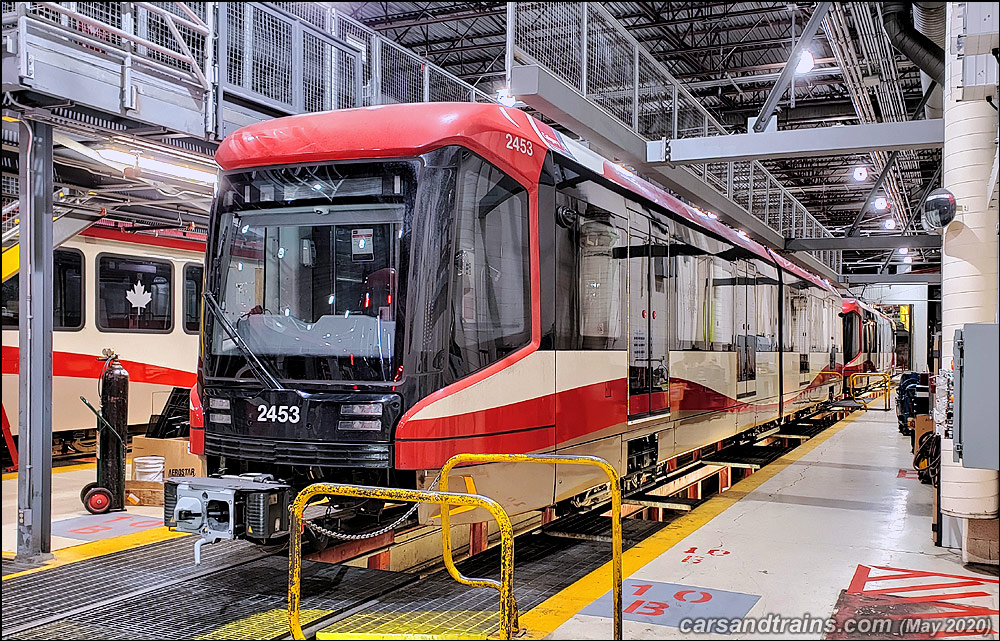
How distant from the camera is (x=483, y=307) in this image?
228 inches

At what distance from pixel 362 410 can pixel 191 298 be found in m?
9.43

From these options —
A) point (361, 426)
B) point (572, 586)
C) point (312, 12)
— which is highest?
point (312, 12)

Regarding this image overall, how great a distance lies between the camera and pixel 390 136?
18.6 ft

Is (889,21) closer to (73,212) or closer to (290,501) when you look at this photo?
(290,501)

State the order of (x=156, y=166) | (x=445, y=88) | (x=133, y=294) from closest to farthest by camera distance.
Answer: (x=156, y=166) < (x=445, y=88) < (x=133, y=294)

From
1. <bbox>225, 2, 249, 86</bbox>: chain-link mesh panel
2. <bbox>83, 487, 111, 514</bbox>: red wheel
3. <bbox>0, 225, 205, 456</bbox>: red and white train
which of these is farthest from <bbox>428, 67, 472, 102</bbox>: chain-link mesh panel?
<bbox>83, 487, 111, 514</bbox>: red wheel

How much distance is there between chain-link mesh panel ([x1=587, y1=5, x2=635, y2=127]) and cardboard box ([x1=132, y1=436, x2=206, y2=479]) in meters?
5.29

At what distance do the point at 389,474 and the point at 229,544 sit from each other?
90.7 inches

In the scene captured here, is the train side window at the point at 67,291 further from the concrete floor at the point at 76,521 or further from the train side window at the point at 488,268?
the train side window at the point at 488,268

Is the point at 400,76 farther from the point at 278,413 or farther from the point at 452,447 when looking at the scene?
the point at 452,447

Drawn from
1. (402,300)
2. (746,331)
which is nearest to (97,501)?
(402,300)

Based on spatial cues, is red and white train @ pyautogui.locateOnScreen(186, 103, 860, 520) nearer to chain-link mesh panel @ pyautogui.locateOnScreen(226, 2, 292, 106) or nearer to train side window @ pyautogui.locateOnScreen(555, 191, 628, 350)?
train side window @ pyautogui.locateOnScreen(555, 191, 628, 350)

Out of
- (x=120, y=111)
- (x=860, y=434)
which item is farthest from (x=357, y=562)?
(x=860, y=434)

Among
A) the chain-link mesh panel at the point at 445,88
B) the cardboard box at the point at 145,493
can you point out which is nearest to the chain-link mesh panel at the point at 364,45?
the chain-link mesh panel at the point at 445,88
